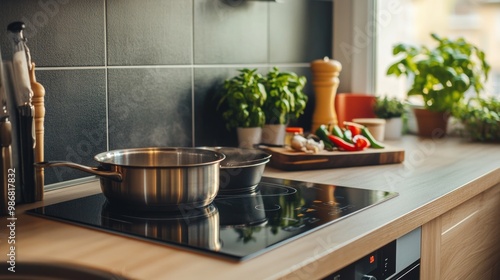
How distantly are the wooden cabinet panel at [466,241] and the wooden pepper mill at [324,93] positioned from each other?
60cm

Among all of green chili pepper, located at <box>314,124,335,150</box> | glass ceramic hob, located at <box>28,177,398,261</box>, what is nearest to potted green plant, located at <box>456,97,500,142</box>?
green chili pepper, located at <box>314,124,335,150</box>

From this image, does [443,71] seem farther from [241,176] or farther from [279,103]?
[241,176]

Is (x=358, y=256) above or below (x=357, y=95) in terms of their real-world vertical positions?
below

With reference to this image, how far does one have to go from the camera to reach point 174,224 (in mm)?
1187

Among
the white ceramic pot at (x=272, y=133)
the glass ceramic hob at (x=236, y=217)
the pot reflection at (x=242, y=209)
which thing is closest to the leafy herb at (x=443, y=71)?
the white ceramic pot at (x=272, y=133)

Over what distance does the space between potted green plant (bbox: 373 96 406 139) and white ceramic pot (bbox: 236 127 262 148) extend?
0.60 metres

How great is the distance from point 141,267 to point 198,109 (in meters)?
0.98

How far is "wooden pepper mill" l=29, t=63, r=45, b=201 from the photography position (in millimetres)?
1352

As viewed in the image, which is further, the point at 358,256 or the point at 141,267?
the point at 358,256

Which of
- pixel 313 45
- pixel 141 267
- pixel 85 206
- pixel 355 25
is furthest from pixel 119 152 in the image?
pixel 355 25

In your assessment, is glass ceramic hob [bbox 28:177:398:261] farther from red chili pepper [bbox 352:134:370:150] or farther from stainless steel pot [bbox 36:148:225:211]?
red chili pepper [bbox 352:134:370:150]

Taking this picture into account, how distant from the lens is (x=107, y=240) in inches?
43.3

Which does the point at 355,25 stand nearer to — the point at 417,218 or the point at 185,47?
the point at 185,47

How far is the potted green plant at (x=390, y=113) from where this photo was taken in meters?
2.36
